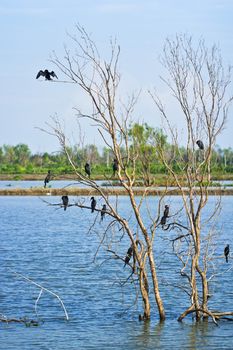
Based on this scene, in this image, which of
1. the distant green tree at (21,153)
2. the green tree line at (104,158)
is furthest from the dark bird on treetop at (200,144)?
the distant green tree at (21,153)

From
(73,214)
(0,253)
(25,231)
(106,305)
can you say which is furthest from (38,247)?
(73,214)

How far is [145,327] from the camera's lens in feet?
58.1

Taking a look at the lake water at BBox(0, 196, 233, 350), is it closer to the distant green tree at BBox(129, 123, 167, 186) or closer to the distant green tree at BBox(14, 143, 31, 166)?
the distant green tree at BBox(129, 123, 167, 186)

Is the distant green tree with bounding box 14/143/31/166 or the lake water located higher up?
the distant green tree with bounding box 14/143/31/166

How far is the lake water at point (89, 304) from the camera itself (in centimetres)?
1670

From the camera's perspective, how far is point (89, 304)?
2103 cm

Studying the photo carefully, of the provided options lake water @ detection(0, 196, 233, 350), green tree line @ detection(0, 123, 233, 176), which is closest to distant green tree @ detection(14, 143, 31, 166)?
green tree line @ detection(0, 123, 233, 176)

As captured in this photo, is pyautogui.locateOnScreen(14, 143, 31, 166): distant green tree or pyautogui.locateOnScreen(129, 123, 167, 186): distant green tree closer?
pyautogui.locateOnScreen(129, 123, 167, 186): distant green tree

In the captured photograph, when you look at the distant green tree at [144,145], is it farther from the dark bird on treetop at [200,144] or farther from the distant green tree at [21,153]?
the distant green tree at [21,153]

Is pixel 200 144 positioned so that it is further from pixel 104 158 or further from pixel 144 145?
pixel 104 158

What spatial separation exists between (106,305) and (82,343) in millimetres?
4333

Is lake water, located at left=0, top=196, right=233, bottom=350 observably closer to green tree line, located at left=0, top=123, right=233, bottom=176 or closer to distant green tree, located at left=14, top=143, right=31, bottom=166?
green tree line, located at left=0, top=123, right=233, bottom=176

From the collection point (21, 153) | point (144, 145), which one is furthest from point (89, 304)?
point (21, 153)

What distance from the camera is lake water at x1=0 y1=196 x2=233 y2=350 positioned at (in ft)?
54.8
